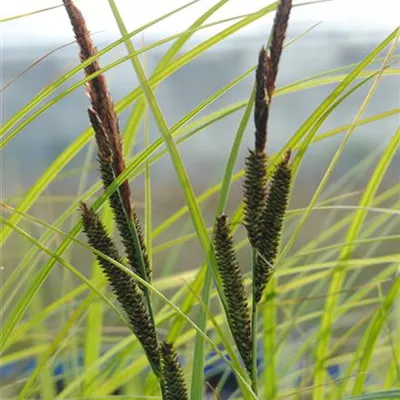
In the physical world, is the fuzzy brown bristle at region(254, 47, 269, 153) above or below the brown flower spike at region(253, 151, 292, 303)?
above

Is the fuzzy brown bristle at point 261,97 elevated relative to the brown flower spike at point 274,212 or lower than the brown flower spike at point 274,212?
elevated

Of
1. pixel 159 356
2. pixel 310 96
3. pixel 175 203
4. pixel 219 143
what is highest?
pixel 310 96

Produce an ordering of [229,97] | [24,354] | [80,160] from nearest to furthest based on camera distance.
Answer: [24,354] < [80,160] < [229,97]

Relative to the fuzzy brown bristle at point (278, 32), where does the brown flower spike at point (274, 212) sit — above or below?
below

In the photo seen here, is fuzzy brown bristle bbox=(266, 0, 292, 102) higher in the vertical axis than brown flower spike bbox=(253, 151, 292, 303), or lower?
higher

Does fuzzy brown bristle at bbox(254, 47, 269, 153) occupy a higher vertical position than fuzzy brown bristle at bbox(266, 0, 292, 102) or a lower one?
lower

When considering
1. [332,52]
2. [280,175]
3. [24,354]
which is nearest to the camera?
[280,175]

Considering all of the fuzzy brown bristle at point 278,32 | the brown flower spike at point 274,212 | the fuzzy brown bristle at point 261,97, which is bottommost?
the brown flower spike at point 274,212

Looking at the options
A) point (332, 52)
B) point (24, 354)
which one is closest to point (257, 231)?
point (24, 354)

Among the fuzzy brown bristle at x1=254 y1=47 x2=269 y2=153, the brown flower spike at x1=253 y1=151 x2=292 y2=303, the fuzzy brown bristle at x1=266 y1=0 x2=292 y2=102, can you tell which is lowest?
the brown flower spike at x1=253 y1=151 x2=292 y2=303

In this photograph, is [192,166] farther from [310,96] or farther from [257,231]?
[257,231]

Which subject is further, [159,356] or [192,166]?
[192,166]
